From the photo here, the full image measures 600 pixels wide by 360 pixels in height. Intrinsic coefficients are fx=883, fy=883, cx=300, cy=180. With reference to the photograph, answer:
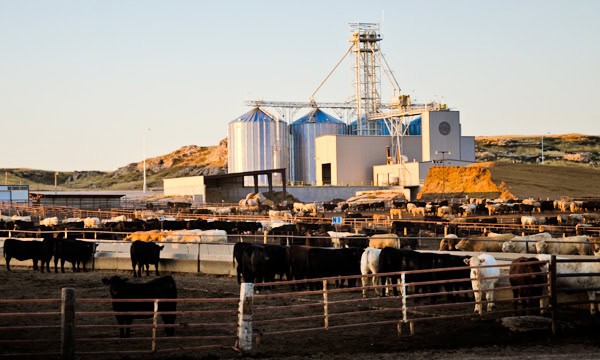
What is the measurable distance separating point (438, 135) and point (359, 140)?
26.6 feet

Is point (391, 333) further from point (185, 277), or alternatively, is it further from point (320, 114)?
point (320, 114)

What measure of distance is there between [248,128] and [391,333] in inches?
3405

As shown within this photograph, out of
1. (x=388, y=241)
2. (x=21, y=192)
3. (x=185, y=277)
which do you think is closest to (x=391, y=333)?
(x=185, y=277)

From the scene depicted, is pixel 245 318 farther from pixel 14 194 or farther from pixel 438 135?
pixel 438 135

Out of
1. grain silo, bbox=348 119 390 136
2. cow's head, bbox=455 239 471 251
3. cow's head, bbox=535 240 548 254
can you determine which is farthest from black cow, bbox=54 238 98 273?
grain silo, bbox=348 119 390 136

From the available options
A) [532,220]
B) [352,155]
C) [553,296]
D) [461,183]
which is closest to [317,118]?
Answer: [352,155]

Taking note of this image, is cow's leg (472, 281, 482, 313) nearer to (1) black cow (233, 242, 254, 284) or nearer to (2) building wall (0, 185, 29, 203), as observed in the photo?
(1) black cow (233, 242, 254, 284)

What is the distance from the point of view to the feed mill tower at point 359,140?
3543 inches

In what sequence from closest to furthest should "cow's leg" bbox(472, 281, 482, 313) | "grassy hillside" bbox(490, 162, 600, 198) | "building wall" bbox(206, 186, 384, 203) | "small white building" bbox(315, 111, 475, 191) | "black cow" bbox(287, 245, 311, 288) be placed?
"cow's leg" bbox(472, 281, 482, 313) < "black cow" bbox(287, 245, 311, 288) < "grassy hillside" bbox(490, 162, 600, 198) < "building wall" bbox(206, 186, 384, 203) < "small white building" bbox(315, 111, 475, 191)

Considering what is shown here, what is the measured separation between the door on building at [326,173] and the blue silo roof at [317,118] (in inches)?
425

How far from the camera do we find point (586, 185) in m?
85.7

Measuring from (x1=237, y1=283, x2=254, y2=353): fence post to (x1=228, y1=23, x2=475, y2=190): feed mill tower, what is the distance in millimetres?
73536

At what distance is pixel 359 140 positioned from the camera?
9162 cm

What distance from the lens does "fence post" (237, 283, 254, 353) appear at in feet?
43.8
